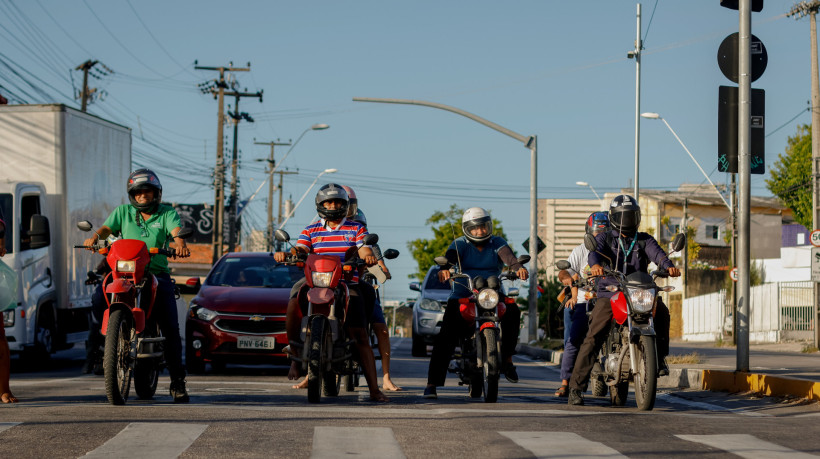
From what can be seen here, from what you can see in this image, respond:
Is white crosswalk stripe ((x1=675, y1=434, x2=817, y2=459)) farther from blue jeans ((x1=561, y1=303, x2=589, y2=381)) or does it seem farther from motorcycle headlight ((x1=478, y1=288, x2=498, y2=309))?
blue jeans ((x1=561, y1=303, x2=589, y2=381))

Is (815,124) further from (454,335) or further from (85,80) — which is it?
(85,80)

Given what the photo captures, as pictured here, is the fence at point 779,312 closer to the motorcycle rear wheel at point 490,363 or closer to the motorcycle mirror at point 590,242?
the motorcycle rear wheel at point 490,363

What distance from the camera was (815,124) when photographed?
29969 millimetres

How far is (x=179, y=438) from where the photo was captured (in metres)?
6.88

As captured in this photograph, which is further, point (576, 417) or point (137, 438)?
point (576, 417)

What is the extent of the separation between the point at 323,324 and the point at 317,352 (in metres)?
0.24

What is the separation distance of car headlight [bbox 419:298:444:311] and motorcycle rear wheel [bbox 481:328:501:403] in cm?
1209

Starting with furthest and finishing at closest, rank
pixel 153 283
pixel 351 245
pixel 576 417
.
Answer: pixel 351 245, pixel 153 283, pixel 576 417

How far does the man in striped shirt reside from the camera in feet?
34.0

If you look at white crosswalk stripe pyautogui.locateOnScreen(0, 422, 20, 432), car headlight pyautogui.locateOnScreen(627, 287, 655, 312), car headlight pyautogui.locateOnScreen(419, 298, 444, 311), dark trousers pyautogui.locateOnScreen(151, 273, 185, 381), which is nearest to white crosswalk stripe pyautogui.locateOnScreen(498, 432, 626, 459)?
car headlight pyautogui.locateOnScreen(627, 287, 655, 312)

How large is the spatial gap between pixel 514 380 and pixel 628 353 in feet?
4.55

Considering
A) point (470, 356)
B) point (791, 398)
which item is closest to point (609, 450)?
point (470, 356)

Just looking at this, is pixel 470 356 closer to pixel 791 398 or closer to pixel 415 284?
pixel 791 398

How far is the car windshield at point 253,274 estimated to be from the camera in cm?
1524
